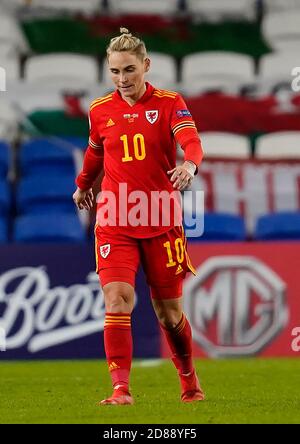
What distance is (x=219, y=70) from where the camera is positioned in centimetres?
1570

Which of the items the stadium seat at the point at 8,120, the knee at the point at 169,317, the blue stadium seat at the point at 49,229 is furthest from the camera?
the stadium seat at the point at 8,120

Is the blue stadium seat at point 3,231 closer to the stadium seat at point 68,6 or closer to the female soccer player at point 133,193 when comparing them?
the stadium seat at point 68,6

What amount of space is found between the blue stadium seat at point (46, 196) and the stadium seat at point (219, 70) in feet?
9.74

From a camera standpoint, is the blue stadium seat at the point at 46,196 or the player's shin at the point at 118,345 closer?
the player's shin at the point at 118,345

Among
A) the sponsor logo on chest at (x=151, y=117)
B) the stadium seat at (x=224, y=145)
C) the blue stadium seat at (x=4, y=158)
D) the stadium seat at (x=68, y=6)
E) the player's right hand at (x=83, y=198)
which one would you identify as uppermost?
the stadium seat at (x=68, y=6)

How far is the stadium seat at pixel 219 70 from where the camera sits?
15586mm

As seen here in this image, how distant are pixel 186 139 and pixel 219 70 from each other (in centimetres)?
919

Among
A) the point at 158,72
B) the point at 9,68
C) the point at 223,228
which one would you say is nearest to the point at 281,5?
the point at 158,72

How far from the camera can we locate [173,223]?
6844 millimetres

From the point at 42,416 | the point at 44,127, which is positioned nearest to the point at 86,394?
the point at 42,416

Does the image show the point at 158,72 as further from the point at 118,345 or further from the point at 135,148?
the point at 118,345

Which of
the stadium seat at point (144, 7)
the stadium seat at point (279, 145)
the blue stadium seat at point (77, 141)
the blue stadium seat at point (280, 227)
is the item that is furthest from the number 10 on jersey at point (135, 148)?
the stadium seat at point (144, 7)

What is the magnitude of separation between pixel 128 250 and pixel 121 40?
109 centimetres
